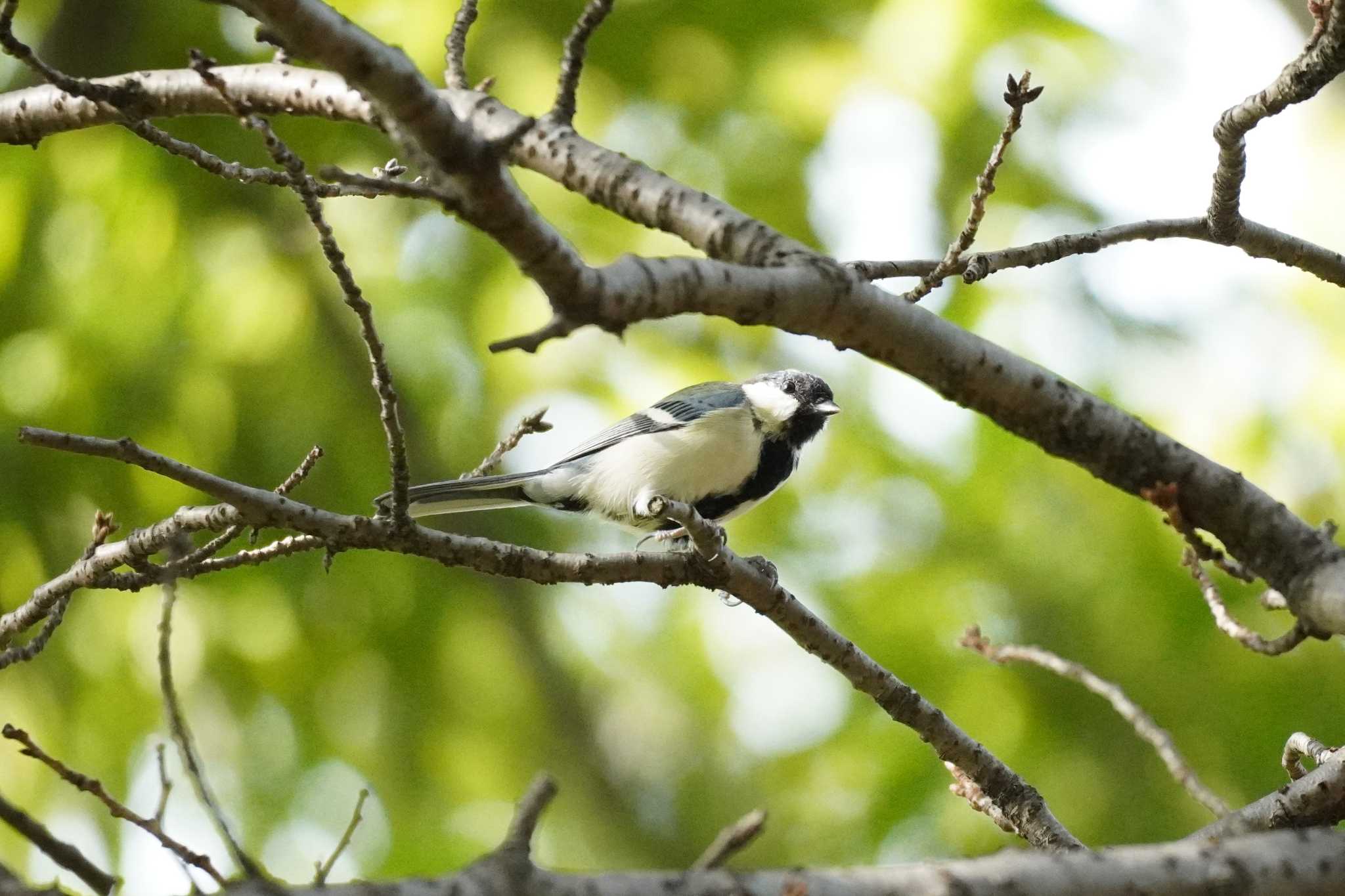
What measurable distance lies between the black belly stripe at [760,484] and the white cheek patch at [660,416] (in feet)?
1.18

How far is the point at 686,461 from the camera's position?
4.35 meters

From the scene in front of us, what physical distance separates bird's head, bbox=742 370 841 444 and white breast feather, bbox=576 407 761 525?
137 mm

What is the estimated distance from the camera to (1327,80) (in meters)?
2.21

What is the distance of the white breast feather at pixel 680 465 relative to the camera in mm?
4355

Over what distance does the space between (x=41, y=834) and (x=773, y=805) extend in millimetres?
4621

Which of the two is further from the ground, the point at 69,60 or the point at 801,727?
the point at 69,60

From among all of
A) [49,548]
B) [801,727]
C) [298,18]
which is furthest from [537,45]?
[298,18]

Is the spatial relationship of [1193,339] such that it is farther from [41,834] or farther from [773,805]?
[41,834]

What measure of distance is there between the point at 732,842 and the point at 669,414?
337 cm

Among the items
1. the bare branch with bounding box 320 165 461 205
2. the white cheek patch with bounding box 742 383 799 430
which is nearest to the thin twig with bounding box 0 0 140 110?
the bare branch with bounding box 320 165 461 205

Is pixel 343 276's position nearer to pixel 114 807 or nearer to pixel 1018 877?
pixel 114 807

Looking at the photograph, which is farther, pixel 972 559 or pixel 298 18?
pixel 972 559

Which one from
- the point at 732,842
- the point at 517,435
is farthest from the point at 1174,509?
the point at 517,435

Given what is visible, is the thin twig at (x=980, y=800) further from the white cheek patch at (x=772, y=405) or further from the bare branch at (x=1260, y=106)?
the white cheek patch at (x=772, y=405)
